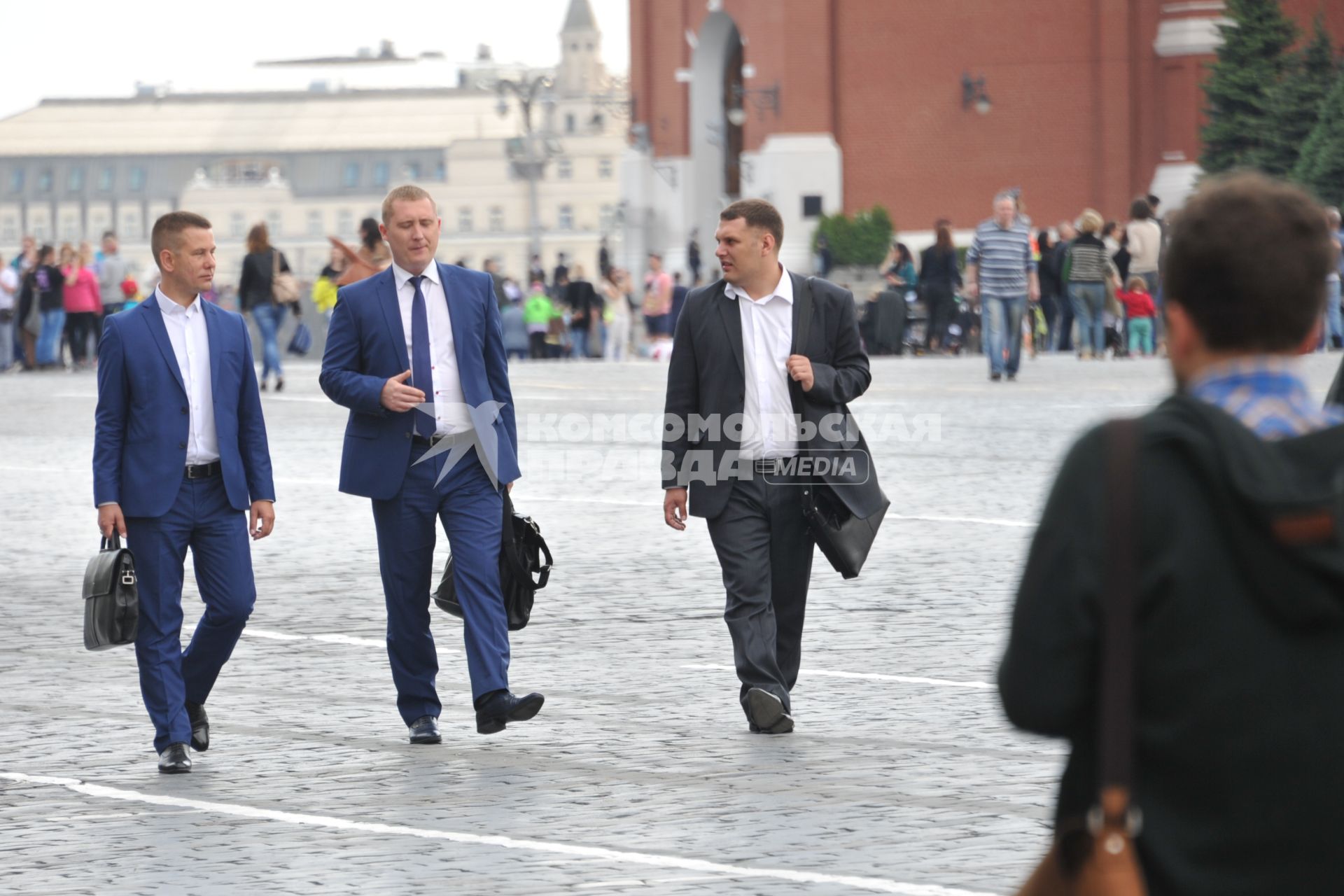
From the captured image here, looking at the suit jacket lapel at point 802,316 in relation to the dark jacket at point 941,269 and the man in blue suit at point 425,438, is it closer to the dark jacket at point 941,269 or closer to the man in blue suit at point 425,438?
the man in blue suit at point 425,438

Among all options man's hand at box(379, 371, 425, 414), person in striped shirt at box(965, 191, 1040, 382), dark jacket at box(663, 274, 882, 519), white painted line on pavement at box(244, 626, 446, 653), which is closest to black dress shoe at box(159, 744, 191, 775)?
man's hand at box(379, 371, 425, 414)

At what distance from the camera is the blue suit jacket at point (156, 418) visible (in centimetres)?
642

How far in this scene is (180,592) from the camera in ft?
21.2

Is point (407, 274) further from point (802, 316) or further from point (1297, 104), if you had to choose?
point (1297, 104)

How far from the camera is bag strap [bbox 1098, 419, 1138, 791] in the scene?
2377 millimetres

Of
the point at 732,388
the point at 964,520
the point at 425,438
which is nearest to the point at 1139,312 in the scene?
the point at 964,520

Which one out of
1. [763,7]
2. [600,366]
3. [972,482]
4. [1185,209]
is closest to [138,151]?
[763,7]

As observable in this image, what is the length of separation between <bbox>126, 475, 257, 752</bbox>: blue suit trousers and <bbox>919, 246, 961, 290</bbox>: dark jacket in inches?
903

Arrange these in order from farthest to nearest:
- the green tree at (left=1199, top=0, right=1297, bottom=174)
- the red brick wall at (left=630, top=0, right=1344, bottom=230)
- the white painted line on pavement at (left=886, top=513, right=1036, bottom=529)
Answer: the red brick wall at (left=630, top=0, right=1344, bottom=230)
the green tree at (left=1199, top=0, right=1297, bottom=174)
the white painted line on pavement at (left=886, top=513, right=1036, bottom=529)

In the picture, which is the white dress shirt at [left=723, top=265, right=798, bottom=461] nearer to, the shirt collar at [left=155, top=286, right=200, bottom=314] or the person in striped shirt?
the shirt collar at [left=155, top=286, right=200, bottom=314]

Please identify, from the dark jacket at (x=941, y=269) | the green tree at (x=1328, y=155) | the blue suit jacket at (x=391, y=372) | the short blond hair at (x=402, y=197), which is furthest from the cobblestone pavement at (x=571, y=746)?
the green tree at (x=1328, y=155)

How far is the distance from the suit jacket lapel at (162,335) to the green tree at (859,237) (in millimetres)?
32076

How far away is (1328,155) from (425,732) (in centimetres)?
3006

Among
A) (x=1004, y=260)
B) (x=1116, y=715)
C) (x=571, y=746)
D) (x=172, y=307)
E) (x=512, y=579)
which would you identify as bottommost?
(x=571, y=746)
